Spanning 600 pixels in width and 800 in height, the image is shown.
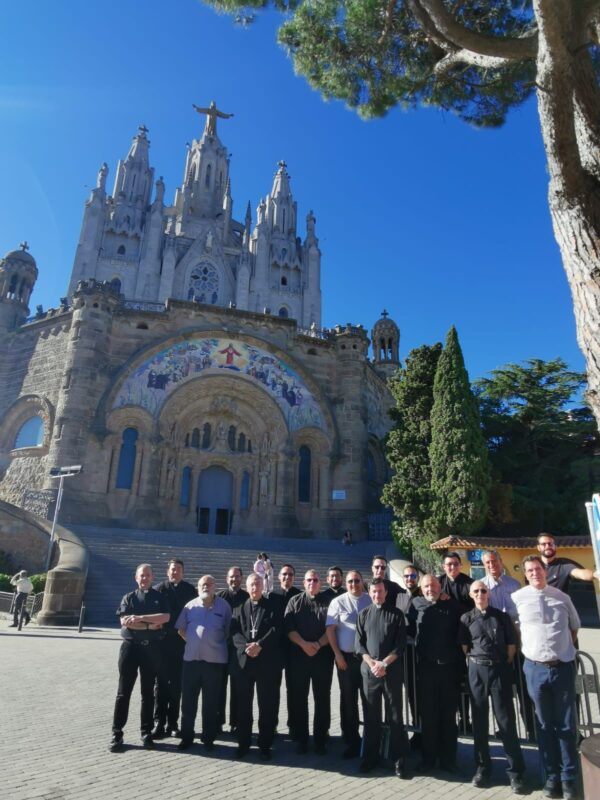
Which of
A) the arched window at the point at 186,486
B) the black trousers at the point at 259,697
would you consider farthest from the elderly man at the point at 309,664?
the arched window at the point at 186,486

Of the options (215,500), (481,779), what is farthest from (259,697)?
(215,500)

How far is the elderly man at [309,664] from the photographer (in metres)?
5.00

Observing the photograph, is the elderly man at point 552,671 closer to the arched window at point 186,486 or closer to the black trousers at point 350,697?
the black trousers at point 350,697

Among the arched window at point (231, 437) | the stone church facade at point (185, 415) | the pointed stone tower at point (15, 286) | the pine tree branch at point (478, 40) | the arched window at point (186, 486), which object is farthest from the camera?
the pointed stone tower at point (15, 286)

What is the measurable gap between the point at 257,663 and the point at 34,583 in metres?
11.6

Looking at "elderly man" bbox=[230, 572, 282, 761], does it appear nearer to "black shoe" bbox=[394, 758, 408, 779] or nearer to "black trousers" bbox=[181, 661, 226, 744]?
"black trousers" bbox=[181, 661, 226, 744]

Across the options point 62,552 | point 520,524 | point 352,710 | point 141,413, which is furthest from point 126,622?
point 141,413

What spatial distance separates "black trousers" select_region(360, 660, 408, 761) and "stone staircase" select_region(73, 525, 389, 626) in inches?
408

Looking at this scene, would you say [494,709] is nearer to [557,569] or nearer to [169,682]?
[557,569]

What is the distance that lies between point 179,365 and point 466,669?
2019 cm

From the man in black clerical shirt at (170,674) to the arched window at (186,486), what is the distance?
59.1ft

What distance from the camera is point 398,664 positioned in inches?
189

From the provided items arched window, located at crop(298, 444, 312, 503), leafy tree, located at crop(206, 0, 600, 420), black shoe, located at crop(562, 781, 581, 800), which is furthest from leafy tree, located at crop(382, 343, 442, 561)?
black shoe, located at crop(562, 781, 581, 800)

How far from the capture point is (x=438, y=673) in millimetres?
4781
